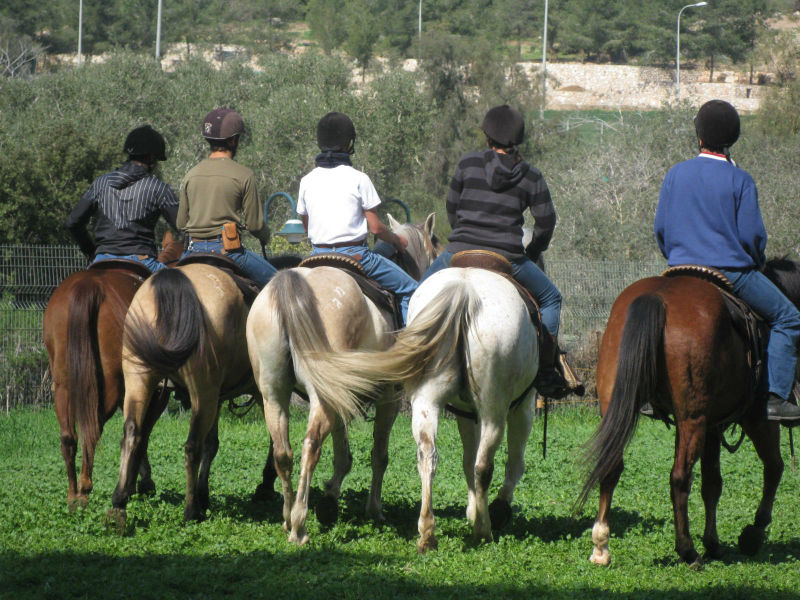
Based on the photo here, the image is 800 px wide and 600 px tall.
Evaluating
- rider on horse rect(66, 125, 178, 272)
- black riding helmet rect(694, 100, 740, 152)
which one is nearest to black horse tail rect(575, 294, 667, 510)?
black riding helmet rect(694, 100, 740, 152)

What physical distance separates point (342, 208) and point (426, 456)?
2.22 metres

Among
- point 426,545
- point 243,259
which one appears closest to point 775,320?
point 426,545

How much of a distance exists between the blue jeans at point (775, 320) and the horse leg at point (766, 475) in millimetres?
487

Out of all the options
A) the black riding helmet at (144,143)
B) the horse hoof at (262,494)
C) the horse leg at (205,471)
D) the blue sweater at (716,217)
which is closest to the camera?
the blue sweater at (716,217)

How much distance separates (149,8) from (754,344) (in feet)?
302

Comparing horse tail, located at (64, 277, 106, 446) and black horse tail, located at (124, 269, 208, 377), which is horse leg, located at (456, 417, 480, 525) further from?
horse tail, located at (64, 277, 106, 446)

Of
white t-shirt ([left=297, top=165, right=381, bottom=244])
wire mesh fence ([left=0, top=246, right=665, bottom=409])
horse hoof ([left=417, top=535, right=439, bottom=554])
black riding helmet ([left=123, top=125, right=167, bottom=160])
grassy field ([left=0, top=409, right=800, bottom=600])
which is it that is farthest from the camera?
wire mesh fence ([left=0, top=246, right=665, bottom=409])

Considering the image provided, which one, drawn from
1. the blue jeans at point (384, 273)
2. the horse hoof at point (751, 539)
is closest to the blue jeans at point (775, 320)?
the horse hoof at point (751, 539)

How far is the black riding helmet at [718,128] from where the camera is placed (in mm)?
6984

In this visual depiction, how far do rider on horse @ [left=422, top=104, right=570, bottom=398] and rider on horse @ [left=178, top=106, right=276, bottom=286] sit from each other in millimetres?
1596

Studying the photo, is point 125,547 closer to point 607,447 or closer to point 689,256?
point 607,447

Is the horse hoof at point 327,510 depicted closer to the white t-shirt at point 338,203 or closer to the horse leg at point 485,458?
the horse leg at point 485,458

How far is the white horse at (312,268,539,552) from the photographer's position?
21.2 ft

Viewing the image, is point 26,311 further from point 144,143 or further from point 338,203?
point 338,203
